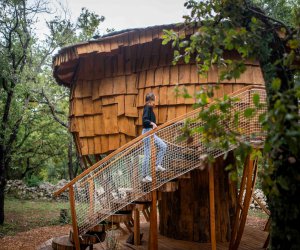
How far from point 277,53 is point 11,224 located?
12244 millimetres

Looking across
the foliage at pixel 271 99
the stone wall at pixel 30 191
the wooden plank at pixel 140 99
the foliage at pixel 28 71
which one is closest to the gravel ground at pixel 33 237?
the foliage at pixel 28 71

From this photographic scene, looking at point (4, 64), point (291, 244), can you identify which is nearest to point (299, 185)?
point (291, 244)

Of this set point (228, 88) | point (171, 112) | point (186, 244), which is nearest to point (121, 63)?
point (171, 112)

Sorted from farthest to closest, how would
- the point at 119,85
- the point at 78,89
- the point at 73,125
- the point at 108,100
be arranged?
the point at 73,125 < the point at 78,89 < the point at 108,100 < the point at 119,85

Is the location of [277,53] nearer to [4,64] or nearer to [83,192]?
[83,192]

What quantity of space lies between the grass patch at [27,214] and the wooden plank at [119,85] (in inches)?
274

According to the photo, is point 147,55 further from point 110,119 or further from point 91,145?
point 91,145

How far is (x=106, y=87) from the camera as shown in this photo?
8016mm

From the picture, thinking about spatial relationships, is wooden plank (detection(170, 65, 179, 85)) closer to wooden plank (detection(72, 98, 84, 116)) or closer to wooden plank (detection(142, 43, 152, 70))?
wooden plank (detection(142, 43, 152, 70))

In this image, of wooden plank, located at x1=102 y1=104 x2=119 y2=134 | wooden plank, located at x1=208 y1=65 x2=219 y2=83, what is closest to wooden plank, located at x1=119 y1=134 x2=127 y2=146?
wooden plank, located at x1=102 y1=104 x2=119 y2=134

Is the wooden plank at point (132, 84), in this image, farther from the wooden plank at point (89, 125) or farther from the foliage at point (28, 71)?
the foliage at point (28, 71)

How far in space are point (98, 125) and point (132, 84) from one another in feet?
4.14

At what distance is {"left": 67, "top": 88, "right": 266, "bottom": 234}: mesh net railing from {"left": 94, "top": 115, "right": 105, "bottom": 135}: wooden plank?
1913 millimetres

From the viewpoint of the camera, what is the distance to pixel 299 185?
3.15m
